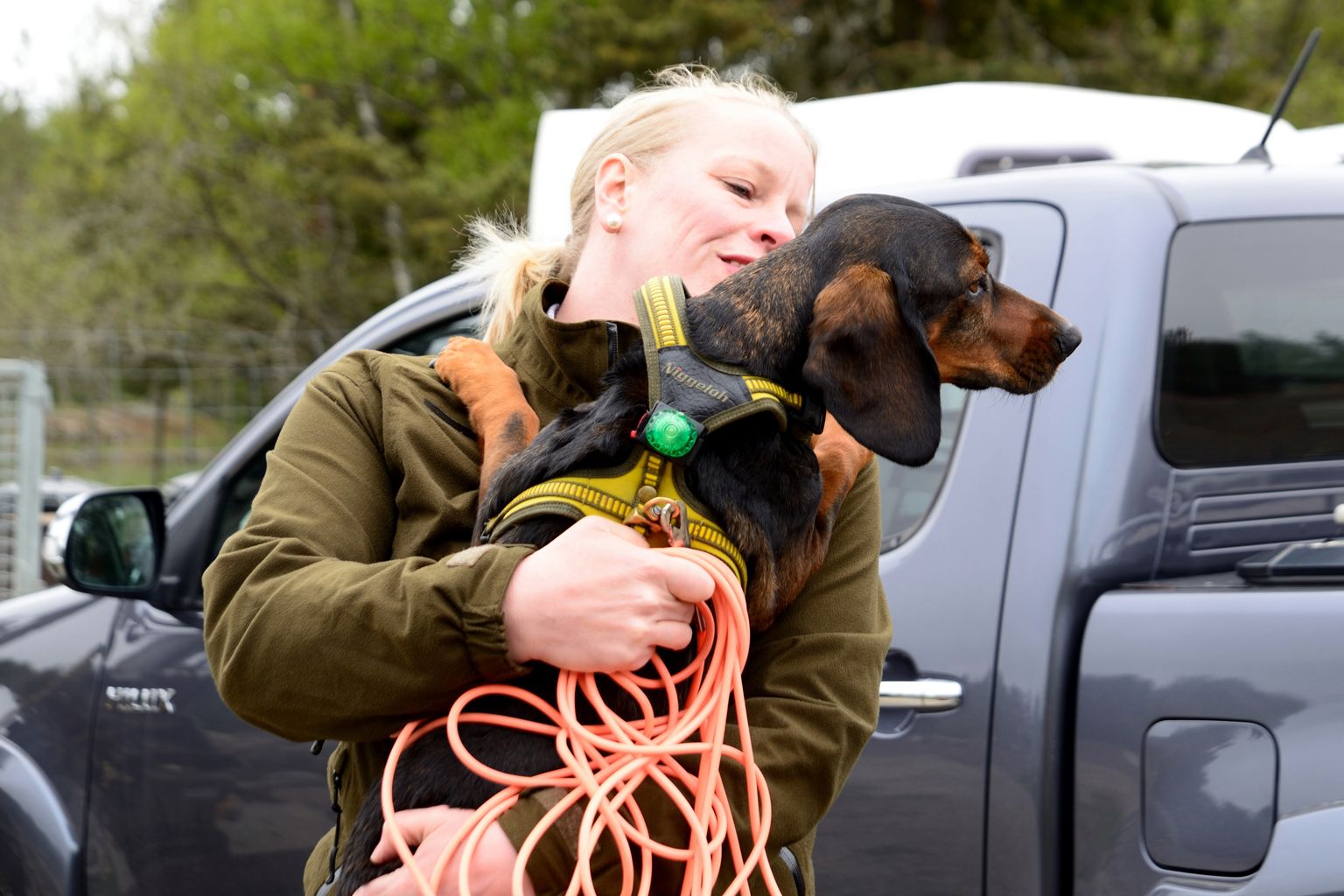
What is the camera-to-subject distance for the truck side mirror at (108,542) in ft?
8.98

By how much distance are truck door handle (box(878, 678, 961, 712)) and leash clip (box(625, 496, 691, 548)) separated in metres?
0.72

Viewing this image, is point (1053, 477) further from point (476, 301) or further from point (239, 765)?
point (239, 765)

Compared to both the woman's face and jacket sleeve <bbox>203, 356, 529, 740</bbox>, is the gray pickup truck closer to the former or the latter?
the woman's face

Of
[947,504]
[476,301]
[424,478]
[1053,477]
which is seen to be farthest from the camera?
[476,301]

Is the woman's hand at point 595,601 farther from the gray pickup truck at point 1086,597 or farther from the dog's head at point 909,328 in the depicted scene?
the gray pickup truck at point 1086,597

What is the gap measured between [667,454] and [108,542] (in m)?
1.72

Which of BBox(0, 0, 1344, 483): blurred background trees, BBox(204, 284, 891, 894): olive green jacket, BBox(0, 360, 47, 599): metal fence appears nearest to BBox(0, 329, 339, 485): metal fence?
BBox(0, 0, 1344, 483): blurred background trees

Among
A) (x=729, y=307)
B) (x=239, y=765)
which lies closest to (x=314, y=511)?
(x=729, y=307)

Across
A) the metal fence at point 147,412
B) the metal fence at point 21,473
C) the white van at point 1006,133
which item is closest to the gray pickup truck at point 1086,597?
the white van at point 1006,133

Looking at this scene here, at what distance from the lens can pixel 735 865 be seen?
1.54 metres

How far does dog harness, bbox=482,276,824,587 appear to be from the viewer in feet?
5.44

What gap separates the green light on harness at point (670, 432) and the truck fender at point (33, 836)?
81.8 inches

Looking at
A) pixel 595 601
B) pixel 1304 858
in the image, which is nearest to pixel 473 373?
pixel 595 601

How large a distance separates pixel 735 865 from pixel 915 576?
95 centimetres
